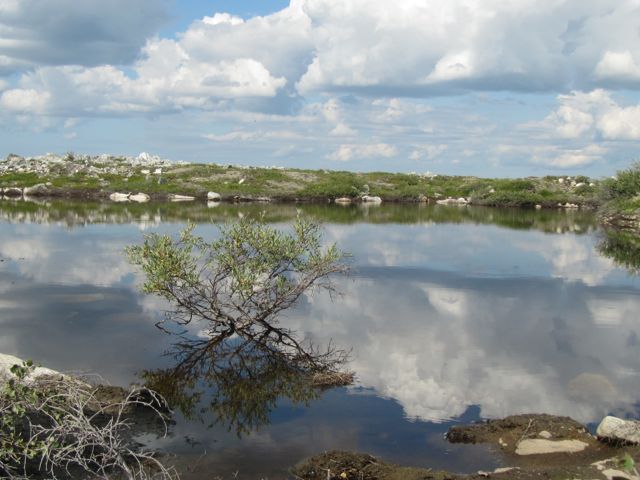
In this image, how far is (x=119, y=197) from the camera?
91500 mm

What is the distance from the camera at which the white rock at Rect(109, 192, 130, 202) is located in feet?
294

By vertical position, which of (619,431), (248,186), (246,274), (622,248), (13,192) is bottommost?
(619,431)

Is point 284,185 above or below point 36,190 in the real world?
above

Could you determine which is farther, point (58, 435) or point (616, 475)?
point (616, 475)

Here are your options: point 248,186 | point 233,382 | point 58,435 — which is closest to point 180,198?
point 248,186

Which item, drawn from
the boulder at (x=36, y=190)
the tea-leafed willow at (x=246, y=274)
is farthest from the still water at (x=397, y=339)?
the boulder at (x=36, y=190)

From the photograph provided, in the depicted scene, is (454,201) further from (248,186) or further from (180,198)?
(180,198)

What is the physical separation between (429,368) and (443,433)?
4770 mm

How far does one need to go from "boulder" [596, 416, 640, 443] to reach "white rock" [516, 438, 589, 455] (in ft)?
1.75

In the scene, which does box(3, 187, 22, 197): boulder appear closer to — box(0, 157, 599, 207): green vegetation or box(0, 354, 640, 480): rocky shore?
box(0, 157, 599, 207): green vegetation

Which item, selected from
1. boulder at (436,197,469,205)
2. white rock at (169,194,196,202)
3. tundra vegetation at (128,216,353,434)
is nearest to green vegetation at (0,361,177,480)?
tundra vegetation at (128,216,353,434)

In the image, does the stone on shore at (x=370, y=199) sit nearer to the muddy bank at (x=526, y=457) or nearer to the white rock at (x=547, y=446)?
the muddy bank at (x=526, y=457)

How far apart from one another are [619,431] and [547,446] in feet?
5.12

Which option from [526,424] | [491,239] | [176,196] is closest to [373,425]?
[526,424]
